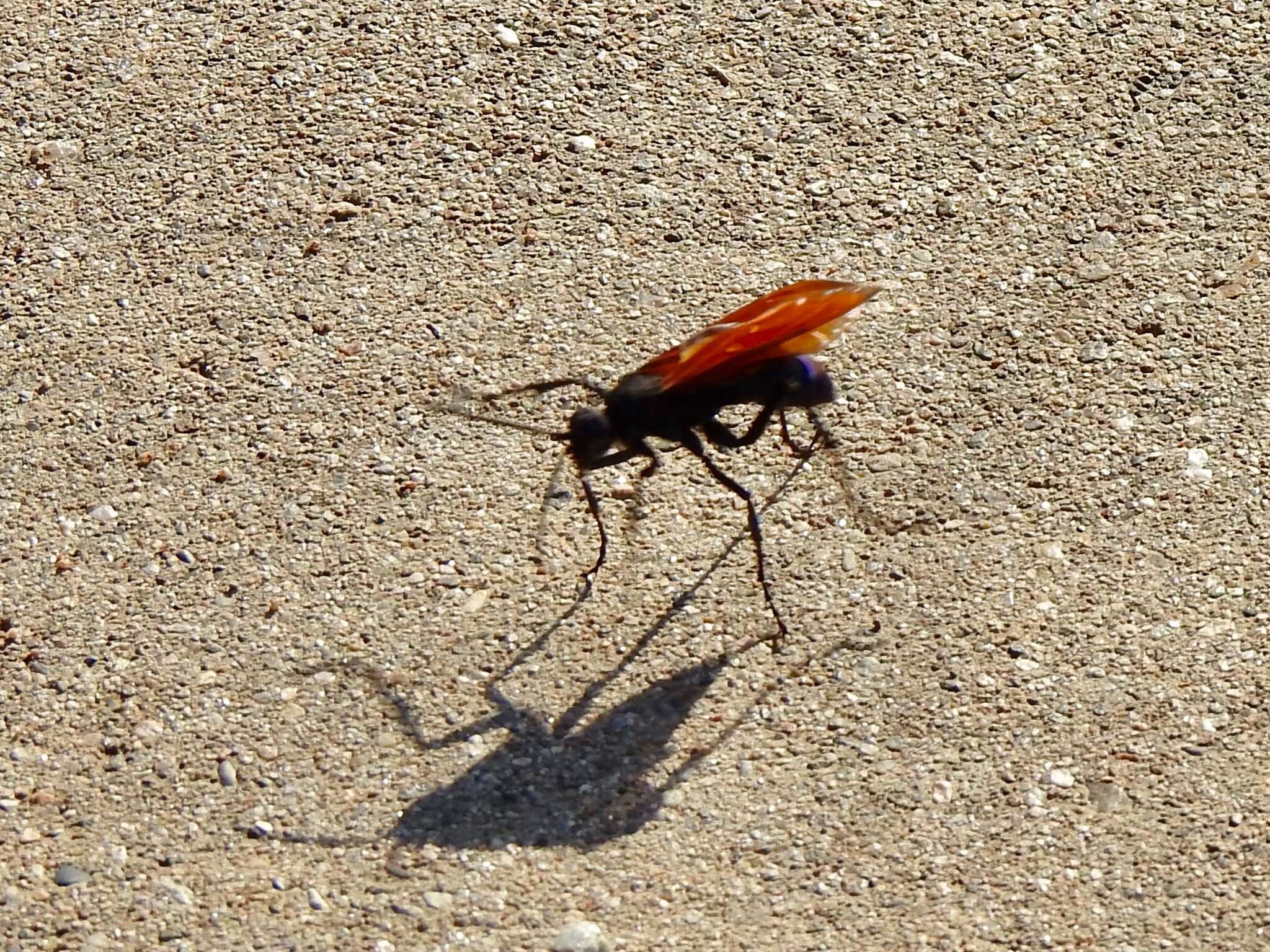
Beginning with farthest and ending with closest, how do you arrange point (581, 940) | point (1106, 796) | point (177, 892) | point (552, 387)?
point (552, 387) → point (1106, 796) → point (177, 892) → point (581, 940)

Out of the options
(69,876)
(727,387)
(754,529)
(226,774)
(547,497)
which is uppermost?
(727,387)

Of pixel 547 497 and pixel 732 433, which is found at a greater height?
pixel 732 433

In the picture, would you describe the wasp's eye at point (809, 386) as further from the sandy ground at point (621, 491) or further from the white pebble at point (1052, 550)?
the white pebble at point (1052, 550)

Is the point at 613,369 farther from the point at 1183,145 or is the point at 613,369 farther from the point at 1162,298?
the point at 1183,145

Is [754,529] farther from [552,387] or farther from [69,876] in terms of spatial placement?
[69,876]

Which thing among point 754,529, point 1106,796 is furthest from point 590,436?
point 1106,796

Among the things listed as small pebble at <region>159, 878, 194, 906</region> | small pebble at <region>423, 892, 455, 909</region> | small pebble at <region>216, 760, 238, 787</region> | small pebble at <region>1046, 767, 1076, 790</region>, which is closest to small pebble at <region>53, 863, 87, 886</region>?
small pebble at <region>159, 878, 194, 906</region>

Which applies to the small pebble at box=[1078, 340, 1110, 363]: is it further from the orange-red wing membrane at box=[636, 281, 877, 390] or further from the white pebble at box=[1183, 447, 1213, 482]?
the orange-red wing membrane at box=[636, 281, 877, 390]

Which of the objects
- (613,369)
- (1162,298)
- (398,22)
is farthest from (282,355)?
(1162,298)
